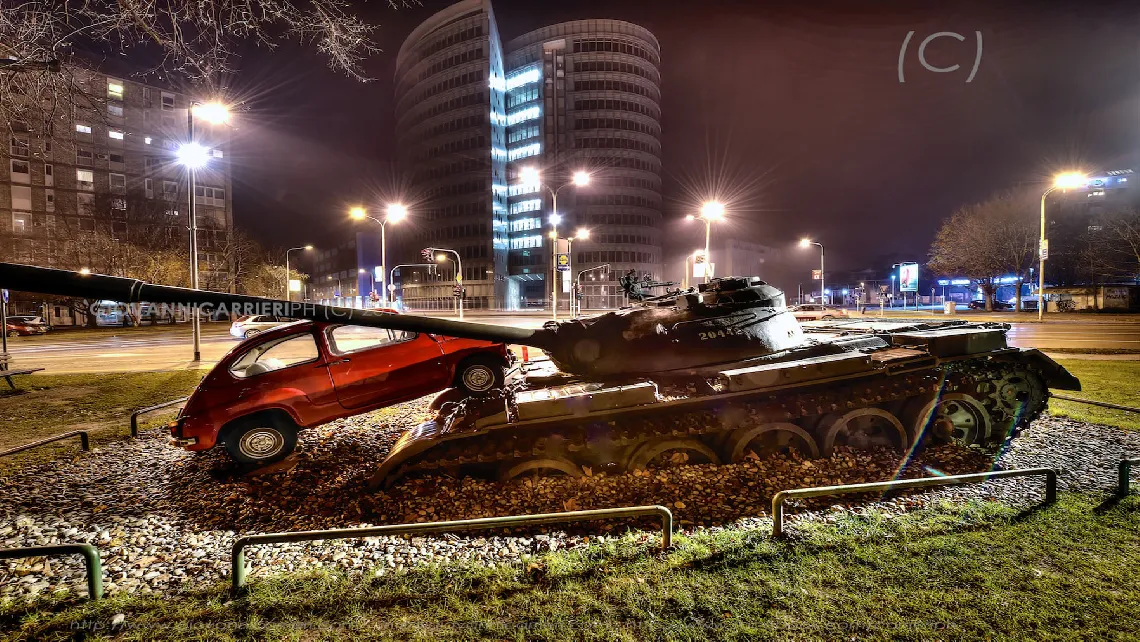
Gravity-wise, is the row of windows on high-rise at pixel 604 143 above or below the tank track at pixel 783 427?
above

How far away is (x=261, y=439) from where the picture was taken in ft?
22.9

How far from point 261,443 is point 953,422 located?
9.59m

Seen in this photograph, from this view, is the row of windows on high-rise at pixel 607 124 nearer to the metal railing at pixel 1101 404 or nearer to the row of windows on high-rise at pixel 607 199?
the row of windows on high-rise at pixel 607 199

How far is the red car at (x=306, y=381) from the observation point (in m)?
6.79

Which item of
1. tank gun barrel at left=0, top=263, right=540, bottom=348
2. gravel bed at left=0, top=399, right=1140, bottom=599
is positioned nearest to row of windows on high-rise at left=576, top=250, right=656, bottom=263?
gravel bed at left=0, top=399, right=1140, bottom=599

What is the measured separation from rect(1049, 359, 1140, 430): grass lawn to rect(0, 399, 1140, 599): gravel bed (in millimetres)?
1080

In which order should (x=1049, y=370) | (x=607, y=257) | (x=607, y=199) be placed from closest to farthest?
1. (x=1049, y=370)
2. (x=607, y=257)
3. (x=607, y=199)

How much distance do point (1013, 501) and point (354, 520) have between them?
6680 millimetres

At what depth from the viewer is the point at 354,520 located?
5.21 meters

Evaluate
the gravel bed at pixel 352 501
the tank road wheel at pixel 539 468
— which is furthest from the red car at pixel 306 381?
the tank road wheel at pixel 539 468

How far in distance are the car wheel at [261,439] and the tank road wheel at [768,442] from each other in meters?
5.94

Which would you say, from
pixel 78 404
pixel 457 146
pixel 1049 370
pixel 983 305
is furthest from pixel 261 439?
pixel 457 146

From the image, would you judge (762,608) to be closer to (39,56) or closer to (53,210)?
(39,56)

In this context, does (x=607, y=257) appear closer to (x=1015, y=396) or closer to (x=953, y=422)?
(x=1015, y=396)
